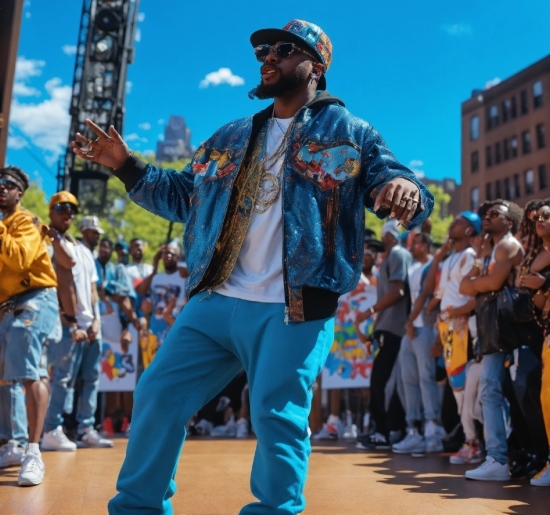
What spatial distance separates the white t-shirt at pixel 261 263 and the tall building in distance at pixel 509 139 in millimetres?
43514

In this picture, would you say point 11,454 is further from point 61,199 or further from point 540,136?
point 540,136

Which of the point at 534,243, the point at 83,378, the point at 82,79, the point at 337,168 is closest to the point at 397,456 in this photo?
the point at 534,243

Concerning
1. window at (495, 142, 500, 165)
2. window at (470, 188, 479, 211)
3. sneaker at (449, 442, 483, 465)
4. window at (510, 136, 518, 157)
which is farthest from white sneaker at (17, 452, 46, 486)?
window at (470, 188, 479, 211)

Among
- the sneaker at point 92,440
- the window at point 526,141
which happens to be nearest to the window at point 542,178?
the window at point 526,141

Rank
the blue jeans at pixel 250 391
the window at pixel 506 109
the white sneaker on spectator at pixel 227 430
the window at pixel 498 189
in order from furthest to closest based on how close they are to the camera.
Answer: the window at pixel 498 189 → the window at pixel 506 109 → the white sneaker on spectator at pixel 227 430 → the blue jeans at pixel 250 391

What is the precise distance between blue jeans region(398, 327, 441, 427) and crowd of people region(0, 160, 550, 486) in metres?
0.01

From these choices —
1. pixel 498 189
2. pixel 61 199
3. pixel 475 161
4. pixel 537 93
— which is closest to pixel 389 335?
pixel 61 199

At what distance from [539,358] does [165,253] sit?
5.87 metres

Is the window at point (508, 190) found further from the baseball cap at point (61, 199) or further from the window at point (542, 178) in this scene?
the baseball cap at point (61, 199)

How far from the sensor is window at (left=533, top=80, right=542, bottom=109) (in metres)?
45.1

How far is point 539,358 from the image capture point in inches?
220

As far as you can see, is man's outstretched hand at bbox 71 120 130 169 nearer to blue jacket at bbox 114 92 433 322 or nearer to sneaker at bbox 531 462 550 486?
blue jacket at bbox 114 92 433 322

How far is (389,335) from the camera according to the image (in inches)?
339

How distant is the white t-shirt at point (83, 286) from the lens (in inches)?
308
